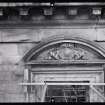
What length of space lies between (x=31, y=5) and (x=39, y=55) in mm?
1730

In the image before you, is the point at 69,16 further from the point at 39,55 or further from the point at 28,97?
the point at 28,97

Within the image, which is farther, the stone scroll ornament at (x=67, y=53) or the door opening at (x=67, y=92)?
the door opening at (x=67, y=92)

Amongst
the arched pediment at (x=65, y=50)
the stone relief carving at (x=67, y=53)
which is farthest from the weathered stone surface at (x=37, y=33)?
the stone relief carving at (x=67, y=53)

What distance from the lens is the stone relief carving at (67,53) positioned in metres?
10.3

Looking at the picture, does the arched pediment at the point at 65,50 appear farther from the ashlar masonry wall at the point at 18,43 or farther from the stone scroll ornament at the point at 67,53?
the ashlar masonry wall at the point at 18,43

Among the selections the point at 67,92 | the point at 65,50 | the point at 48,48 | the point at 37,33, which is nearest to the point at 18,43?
the point at 37,33

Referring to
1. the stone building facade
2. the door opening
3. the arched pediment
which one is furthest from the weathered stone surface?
the door opening

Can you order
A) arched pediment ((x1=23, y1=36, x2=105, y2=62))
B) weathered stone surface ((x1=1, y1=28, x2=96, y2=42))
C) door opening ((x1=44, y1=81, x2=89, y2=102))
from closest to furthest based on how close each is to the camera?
arched pediment ((x1=23, y1=36, x2=105, y2=62)) → weathered stone surface ((x1=1, y1=28, x2=96, y2=42)) → door opening ((x1=44, y1=81, x2=89, y2=102))

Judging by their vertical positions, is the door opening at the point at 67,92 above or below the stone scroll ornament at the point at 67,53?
below

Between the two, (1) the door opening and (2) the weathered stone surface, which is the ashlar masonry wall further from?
(1) the door opening

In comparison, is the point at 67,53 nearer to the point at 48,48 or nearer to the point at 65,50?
the point at 65,50

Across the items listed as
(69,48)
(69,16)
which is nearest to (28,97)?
(69,48)

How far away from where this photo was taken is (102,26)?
33.8 ft

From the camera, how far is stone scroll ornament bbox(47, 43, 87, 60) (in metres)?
10.3
